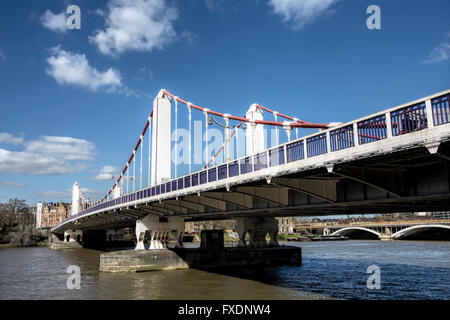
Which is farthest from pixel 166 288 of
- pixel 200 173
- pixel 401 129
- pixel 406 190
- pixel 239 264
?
pixel 401 129

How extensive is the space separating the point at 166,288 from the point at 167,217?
15157 millimetres

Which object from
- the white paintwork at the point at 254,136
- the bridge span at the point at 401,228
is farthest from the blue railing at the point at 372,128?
the bridge span at the point at 401,228

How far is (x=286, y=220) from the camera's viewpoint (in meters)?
151

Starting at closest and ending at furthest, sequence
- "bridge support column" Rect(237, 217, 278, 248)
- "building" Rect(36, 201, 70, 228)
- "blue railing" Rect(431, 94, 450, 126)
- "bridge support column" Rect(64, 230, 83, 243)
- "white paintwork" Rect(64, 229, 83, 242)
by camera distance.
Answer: "blue railing" Rect(431, 94, 450, 126)
"bridge support column" Rect(237, 217, 278, 248)
"white paintwork" Rect(64, 229, 83, 242)
"bridge support column" Rect(64, 230, 83, 243)
"building" Rect(36, 201, 70, 228)

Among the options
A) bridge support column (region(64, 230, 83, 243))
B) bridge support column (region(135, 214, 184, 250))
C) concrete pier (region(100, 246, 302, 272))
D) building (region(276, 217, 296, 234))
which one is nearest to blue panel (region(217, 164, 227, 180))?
concrete pier (region(100, 246, 302, 272))

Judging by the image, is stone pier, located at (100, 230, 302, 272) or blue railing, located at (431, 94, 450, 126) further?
stone pier, located at (100, 230, 302, 272)

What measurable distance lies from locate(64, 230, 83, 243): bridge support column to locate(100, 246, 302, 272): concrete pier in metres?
64.5

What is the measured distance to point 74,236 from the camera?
315ft

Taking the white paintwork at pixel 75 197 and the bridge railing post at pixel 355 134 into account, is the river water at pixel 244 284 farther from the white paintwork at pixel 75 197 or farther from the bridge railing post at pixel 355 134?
the white paintwork at pixel 75 197

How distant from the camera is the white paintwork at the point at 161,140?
44812 mm

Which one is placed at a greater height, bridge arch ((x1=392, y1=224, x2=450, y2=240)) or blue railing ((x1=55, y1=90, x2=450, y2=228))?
blue railing ((x1=55, y1=90, x2=450, y2=228))

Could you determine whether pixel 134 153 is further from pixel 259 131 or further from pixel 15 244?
pixel 15 244

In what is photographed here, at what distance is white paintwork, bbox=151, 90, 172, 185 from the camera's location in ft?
147

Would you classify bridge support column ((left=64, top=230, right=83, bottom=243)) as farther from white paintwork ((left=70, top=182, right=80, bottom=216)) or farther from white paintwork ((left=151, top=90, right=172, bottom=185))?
white paintwork ((left=151, top=90, right=172, bottom=185))
